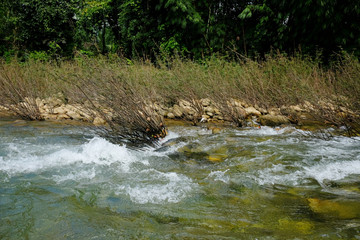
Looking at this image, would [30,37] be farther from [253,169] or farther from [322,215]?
[322,215]

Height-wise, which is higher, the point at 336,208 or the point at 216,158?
the point at 336,208

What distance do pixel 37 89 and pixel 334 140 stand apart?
828cm

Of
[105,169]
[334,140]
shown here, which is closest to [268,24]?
[334,140]

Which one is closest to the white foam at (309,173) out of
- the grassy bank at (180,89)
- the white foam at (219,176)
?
the white foam at (219,176)

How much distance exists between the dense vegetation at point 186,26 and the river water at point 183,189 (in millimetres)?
4292

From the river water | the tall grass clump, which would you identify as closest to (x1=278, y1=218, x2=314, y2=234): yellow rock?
the river water

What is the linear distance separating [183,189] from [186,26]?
11.7m

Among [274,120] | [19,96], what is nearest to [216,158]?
[274,120]

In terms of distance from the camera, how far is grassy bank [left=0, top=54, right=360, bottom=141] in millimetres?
5363

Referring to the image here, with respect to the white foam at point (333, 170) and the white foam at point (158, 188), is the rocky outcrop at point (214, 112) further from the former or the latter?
the white foam at point (158, 188)

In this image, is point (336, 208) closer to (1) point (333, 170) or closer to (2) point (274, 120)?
(1) point (333, 170)

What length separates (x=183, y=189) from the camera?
3.50m

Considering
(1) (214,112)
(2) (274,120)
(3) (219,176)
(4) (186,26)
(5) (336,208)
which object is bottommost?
(1) (214,112)

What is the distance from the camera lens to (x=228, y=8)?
47.9 feet
